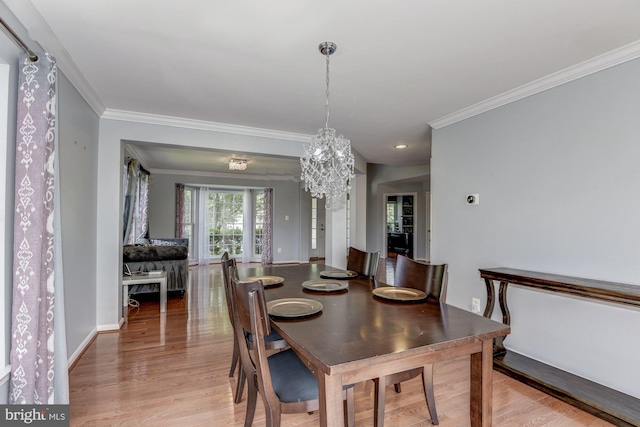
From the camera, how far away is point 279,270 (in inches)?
111

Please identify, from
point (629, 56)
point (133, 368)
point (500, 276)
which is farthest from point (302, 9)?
point (133, 368)

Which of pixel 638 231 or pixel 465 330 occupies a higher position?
pixel 638 231

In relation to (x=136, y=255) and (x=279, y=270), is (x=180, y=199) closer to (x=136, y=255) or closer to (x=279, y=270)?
(x=136, y=255)

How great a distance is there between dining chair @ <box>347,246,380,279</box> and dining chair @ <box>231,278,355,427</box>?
3.76ft

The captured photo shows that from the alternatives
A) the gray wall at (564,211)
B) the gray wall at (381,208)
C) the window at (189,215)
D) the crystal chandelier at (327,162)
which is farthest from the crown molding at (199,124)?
the gray wall at (381,208)

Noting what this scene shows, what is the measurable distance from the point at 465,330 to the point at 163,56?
8.03 ft

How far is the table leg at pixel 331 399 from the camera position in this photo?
1.09 meters

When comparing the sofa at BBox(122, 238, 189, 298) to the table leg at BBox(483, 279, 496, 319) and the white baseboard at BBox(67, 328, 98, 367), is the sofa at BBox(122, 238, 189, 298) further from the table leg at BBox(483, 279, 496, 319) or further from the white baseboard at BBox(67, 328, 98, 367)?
the table leg at BBox(483, 279, 496, 319)

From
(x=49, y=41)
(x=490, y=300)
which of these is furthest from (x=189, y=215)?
(x=490, y=300)

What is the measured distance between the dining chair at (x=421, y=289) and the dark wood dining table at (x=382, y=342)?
0.19 meters

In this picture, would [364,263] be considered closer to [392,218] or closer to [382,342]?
[382,342]

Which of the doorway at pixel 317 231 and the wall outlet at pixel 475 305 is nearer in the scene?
the wall outlet at pixel 475 305

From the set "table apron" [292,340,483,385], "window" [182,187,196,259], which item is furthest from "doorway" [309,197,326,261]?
"table apron" [292,340,483,385]

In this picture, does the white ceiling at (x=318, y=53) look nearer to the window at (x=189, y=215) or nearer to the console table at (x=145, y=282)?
the console table at (x=145, y=282)
